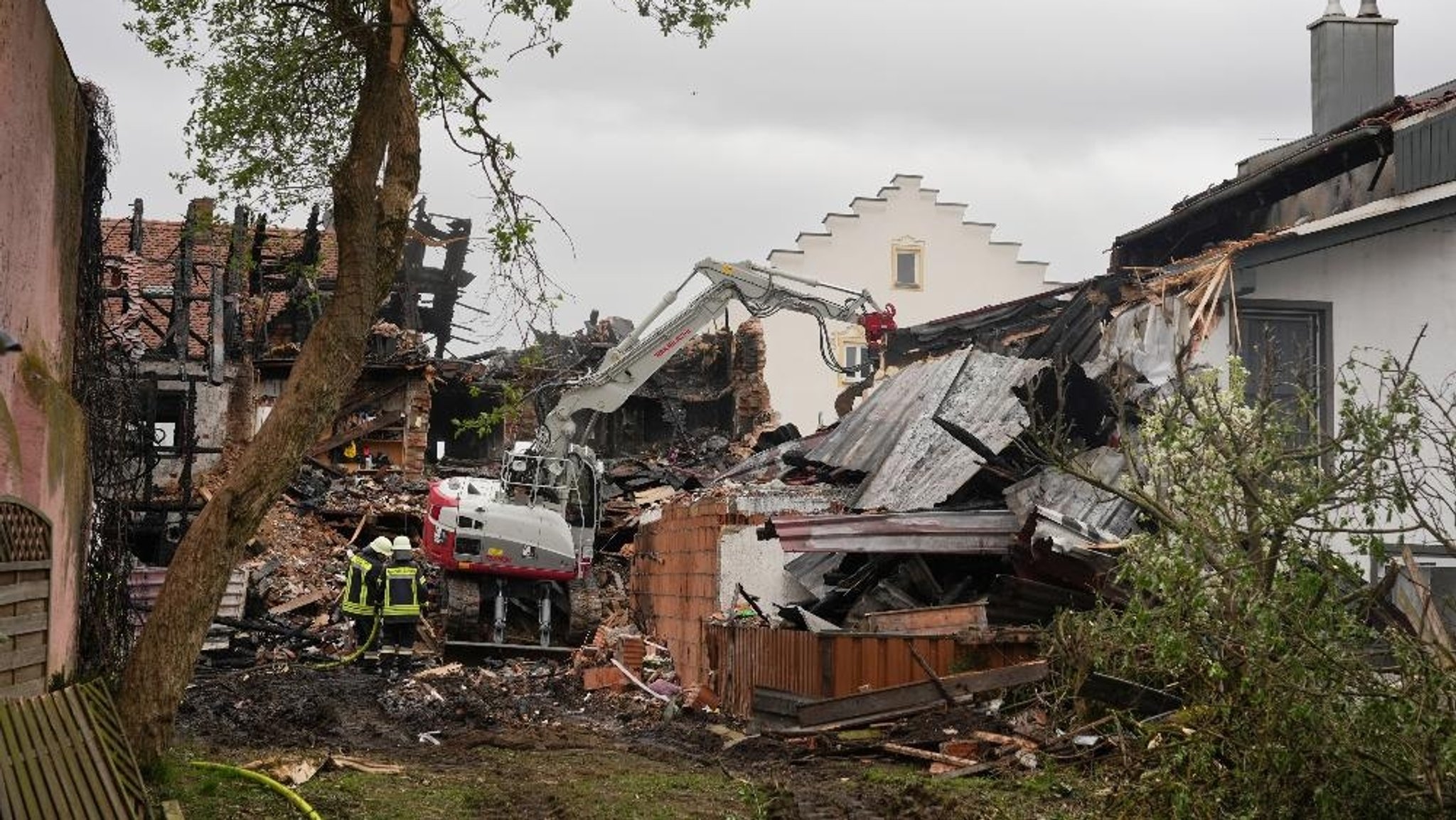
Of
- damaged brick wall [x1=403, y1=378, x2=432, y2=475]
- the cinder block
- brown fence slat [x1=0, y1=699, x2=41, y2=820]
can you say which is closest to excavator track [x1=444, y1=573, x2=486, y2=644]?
the cinder block

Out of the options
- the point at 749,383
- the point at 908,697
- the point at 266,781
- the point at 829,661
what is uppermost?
the point at 749,383

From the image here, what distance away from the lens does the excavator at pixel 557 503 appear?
2175 centimetres

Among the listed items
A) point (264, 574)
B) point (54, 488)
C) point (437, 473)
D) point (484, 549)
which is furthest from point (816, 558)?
point (437, 473)

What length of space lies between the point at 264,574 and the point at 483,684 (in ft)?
24.1

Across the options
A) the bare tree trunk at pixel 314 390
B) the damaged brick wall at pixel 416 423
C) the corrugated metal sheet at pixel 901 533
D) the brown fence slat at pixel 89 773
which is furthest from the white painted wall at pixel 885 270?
the brown fence slat at pixel 89 773

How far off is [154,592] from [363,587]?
2486 mm

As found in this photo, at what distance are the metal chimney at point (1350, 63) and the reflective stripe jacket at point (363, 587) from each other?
41.8ft

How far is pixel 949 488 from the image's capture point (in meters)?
16.6

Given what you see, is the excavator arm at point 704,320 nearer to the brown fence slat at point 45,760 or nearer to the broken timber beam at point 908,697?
the broken timber beam at point 908,697

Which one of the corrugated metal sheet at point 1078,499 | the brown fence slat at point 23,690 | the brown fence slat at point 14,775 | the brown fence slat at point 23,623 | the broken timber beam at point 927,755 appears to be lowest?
the broken timber beam at point 927,755

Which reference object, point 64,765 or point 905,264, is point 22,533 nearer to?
point 64,765

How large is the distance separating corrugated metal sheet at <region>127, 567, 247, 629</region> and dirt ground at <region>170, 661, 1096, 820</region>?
1.09 m

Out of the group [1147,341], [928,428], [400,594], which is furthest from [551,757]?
[1147,341]

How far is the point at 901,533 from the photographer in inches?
599
